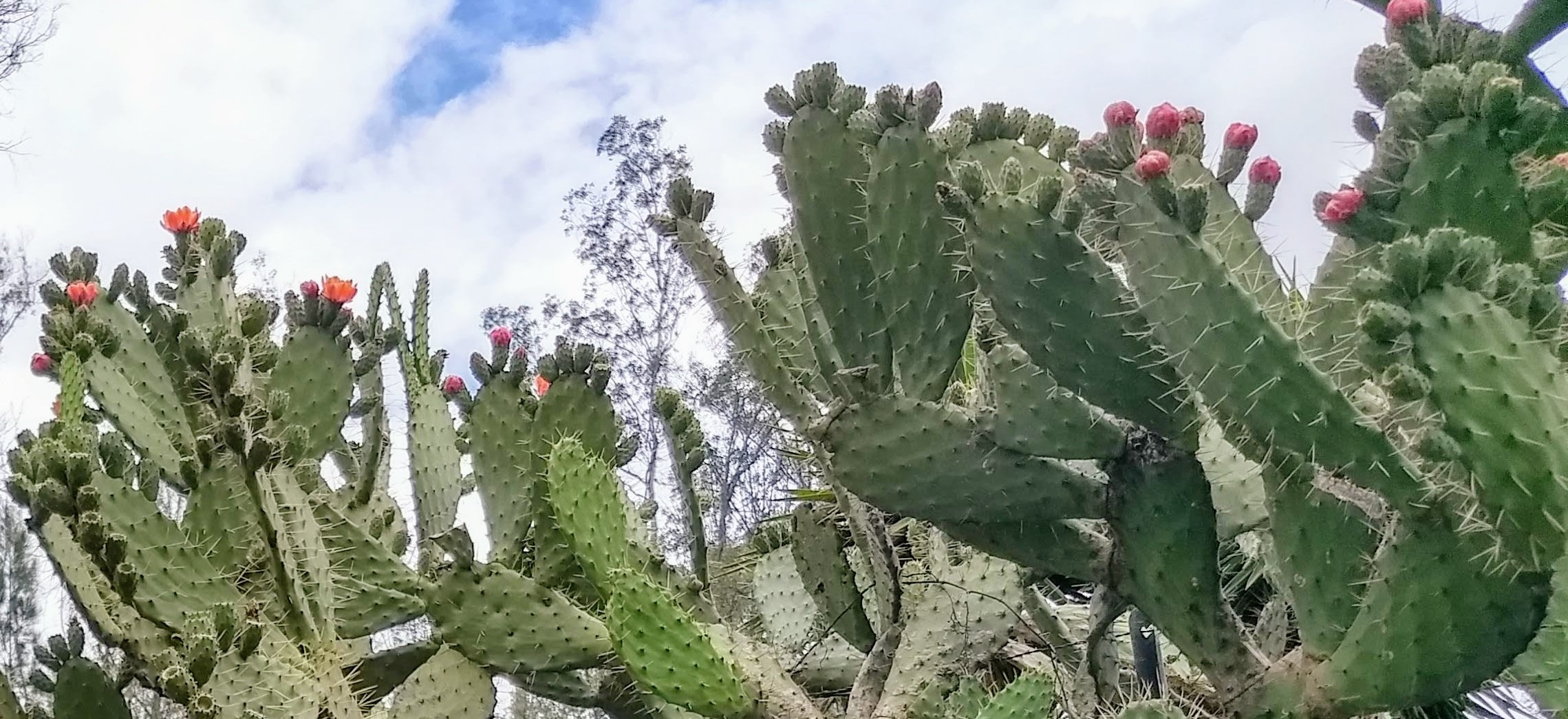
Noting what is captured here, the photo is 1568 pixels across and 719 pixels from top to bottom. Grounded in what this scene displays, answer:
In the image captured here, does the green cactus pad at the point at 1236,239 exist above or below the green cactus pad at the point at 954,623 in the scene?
above

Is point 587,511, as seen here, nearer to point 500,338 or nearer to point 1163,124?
point 500,338

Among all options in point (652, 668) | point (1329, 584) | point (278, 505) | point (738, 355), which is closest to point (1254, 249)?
point (1329, 584)

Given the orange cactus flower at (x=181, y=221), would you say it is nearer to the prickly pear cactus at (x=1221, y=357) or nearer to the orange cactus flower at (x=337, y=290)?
the orange cactus flower at (x=337, y=290)

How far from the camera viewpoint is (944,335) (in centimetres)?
147

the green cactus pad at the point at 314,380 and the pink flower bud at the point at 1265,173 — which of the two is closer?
the pink flower bud at the point at 1265,173

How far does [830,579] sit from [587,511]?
2.24 feet

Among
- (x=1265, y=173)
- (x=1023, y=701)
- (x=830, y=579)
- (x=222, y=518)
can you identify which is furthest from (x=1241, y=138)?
(x=222, y=518)

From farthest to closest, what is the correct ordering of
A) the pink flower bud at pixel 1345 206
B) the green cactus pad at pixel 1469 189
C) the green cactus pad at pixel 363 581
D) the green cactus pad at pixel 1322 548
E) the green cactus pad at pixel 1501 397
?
the green cactus pad at pixel 363 581, the green cactus pad at pixel 1322 548, the pink flower bud at pixel 1345 206, the green cactus pad at pixel 1469 189, the green cactus pad at pixel 1501 397

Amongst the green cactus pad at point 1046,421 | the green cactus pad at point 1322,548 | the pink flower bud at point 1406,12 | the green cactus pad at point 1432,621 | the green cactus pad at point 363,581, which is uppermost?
the pink flower bud at point 1406,12

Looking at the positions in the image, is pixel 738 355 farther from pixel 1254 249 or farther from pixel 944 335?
pixel 1254 249

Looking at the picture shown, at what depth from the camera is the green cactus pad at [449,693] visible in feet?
6.15

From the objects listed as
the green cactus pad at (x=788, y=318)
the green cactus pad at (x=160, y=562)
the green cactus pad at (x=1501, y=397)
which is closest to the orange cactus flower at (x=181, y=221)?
the green cactus pad at (x=160, y=562)

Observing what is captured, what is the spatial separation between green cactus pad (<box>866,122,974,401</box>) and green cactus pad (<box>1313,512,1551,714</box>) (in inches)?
22.0

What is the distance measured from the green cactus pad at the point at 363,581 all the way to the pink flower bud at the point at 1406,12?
161 centimetres
